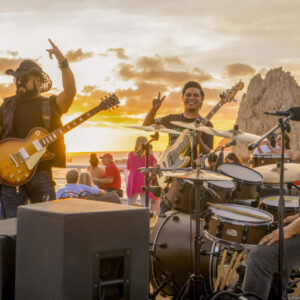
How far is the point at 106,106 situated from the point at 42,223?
2.21m

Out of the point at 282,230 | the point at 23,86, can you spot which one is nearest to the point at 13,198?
the point at 23,86

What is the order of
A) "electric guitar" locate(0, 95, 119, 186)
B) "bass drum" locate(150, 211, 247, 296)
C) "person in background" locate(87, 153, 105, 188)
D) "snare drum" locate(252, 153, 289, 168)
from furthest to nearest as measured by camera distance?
"person in background" locate(87, 153, 105, 188) → "snare drum" locate(252, 153, 289, 168) → "electric guitar" locate(0, 95, 119, 186) → "bass drum" locate(150, 211, 247, 296)

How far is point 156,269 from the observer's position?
3.72 m

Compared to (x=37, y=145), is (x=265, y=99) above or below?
above

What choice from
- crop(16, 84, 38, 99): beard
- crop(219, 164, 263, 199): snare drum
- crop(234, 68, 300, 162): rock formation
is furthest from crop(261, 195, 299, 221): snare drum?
crop(234, 68, 300, 162): rock formation

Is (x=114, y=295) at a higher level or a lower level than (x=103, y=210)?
lower

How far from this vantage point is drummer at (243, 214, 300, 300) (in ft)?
9.30

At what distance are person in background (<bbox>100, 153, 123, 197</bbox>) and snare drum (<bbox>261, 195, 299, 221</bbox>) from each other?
180 inches

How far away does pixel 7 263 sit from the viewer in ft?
7.89

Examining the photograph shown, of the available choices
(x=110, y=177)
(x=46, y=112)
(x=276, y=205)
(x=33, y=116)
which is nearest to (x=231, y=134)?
(x=276, y=205)

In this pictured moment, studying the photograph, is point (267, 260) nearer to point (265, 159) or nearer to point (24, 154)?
point (24, 154)

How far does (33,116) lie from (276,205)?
7.52 feet

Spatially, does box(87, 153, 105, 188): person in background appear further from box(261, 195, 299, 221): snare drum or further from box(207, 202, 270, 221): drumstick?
box(207, 202, 270, 221): drumstick

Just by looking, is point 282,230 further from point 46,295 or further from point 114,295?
point 46,295
